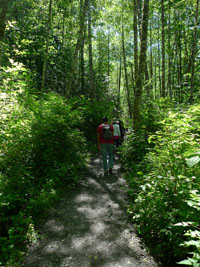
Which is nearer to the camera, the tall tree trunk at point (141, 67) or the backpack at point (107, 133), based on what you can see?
the backpack at point (107, 133)

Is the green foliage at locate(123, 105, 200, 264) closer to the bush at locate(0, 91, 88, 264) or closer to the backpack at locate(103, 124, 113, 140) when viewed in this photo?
the bush at locate(0, 91, 88, 264)

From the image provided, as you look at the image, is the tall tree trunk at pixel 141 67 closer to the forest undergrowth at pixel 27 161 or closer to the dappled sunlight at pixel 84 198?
the forest undergrowth at pixel 27 161

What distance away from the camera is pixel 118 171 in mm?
7473

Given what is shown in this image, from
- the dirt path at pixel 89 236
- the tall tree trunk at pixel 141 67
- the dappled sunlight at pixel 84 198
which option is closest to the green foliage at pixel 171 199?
the dirt path at pixel 89 236

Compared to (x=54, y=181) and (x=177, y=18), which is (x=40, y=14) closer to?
(x=177, y=18)

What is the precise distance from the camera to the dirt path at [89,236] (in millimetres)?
3061

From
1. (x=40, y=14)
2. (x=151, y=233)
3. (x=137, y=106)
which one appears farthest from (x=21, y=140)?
(x=40, y=14)

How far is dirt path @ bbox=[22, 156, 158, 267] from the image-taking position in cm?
306

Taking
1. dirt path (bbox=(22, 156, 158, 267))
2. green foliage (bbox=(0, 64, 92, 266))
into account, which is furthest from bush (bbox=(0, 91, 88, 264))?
dirt path (bbox=(22, 156, 158, 267))

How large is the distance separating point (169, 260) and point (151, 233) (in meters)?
0.54

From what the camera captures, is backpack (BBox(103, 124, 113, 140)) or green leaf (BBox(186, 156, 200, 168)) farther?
backpack (BBox(103, 124, 113, 140))

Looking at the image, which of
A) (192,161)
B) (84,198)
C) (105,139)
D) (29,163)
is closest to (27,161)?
(29,163)

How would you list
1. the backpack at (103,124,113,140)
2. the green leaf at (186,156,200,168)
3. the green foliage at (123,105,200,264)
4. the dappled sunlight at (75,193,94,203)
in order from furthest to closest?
1. the backpack at (103,124,113,140)
2. the dappled sunlight at (75,193,94,203)
3. the green foliage at (123,105,200,264)
4. the green leaf at (186,156,200,168)

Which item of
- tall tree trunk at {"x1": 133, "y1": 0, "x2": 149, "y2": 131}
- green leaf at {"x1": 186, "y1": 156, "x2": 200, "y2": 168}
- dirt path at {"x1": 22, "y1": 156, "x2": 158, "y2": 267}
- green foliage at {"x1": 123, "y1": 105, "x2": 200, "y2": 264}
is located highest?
tall tree trunk at {"x1": 133, "y1": 0, "x2": 149, "y2": 131}
